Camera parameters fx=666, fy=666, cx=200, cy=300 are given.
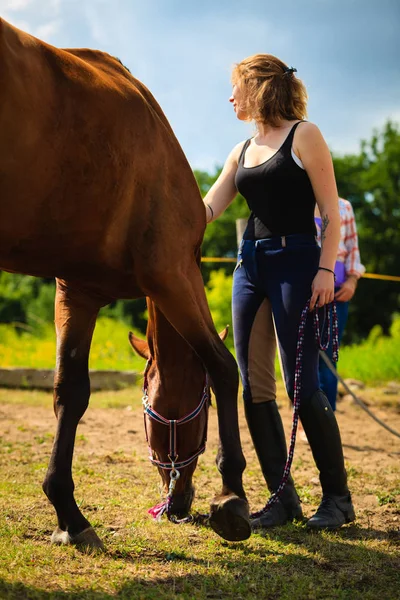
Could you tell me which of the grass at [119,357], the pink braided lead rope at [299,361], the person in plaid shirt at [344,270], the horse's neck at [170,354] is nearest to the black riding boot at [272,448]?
the pink braided lead rope at [299,361]

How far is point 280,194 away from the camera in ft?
10.7

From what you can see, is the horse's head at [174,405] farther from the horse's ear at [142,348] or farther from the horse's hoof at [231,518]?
the horse's hoof at [231,518]

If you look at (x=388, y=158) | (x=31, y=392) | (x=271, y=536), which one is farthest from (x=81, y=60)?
(x=388, y=158)

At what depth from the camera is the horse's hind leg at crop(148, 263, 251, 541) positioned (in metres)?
2.73

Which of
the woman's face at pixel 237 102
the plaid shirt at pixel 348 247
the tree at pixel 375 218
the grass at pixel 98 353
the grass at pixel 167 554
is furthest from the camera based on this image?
the tree at pixel 375 218

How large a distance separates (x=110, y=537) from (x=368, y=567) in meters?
1.15

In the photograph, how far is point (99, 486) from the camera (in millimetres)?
4066

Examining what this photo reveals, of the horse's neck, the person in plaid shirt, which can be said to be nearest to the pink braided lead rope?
the horse's neck

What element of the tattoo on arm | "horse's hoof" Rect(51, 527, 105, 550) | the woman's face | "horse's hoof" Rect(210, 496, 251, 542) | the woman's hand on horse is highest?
the woman's face

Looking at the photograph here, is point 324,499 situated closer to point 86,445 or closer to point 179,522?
point 179,522

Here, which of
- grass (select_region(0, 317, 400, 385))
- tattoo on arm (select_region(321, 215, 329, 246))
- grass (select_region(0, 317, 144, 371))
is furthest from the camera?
grass (select_region(0, 317, 144, 371))

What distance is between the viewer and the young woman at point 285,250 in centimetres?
319

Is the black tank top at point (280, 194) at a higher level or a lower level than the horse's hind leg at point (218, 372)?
higher

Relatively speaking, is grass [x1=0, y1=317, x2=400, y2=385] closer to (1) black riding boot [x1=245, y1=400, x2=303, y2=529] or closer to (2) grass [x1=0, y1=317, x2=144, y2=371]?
(2) grass [x1=0, y1=317, x2=144, y2=371]
